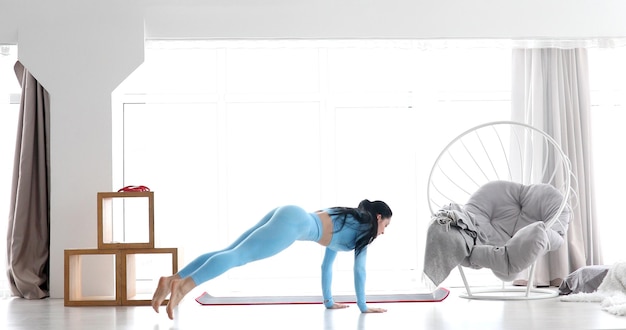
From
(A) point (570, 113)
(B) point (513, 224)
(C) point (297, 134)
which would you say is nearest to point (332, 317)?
(B) point (513, 224)

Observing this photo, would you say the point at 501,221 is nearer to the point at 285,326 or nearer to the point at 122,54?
the point at 285,326

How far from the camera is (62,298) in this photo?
5.39 metres

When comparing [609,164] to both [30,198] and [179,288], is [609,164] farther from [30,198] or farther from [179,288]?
[30,198]

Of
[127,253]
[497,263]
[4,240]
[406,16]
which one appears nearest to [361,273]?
[497,263]

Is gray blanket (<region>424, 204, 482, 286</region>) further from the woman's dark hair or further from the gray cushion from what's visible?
the woman's dark hair

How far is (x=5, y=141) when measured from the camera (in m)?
5.79

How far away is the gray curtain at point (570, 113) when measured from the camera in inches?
231

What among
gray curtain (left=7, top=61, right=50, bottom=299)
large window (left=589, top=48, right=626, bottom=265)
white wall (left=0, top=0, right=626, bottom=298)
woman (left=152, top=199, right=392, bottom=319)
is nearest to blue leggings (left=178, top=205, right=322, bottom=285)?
woman (left=152, top=199, right=392, bottom=319)

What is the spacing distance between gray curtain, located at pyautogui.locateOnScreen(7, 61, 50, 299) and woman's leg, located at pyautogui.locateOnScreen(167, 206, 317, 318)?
2.29 metres

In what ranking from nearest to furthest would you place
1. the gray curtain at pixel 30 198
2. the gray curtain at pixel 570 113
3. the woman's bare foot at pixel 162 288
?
the woman's bare foot at pixel 162 288, the gray curtain at pixel 30 198, the gray curtain at pixel 570 113

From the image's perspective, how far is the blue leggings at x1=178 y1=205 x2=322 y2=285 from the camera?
364cm

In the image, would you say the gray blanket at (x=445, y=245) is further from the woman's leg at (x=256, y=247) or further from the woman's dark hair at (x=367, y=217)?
the woman's leg at (x=256, y=247)

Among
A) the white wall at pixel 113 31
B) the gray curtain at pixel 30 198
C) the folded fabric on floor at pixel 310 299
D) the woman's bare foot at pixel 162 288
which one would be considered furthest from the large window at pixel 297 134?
the woman's bare foot at pixel 162 288

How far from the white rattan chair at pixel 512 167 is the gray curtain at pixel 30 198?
2905 millimetres
